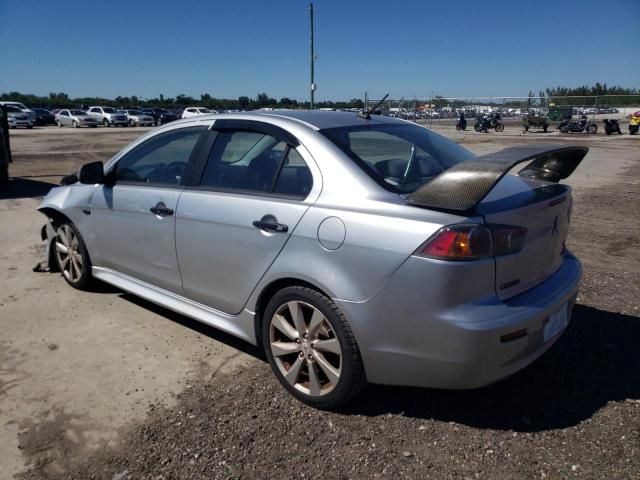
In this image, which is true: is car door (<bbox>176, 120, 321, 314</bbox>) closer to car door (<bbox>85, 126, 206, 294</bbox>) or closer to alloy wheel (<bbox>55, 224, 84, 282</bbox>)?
car door (<bbox>85, 126, 206, 294</bbox>)

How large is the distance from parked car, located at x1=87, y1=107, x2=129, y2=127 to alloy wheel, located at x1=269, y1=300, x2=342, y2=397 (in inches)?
1757

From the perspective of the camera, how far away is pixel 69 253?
4688 mm

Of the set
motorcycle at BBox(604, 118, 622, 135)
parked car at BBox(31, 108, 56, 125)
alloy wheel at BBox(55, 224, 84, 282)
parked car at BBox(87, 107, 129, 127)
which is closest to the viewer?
alloy wheel at BBox(55, 224, 84, 282)

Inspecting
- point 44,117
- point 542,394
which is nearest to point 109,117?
point 44,117

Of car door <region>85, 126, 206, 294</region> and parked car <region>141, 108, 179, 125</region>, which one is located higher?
parked car <region>141, 108, 179, 125</region>

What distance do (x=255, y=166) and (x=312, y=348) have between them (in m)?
→ 1.18

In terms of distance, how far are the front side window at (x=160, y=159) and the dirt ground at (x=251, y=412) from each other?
1117 mm

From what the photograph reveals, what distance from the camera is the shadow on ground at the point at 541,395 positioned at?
2.85m

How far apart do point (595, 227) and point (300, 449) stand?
606cm

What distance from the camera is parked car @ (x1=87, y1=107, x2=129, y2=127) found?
142 ft

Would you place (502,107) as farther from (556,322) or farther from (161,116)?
(556,322)

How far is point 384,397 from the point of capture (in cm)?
305

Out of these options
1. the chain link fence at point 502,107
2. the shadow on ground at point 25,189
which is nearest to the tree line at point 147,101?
the chain link fence at point 502,107

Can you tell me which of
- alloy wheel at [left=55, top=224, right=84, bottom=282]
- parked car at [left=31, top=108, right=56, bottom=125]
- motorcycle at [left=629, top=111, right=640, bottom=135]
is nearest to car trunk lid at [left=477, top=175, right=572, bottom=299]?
alloy wheel at [left=55, top=224, right=84, bottom=282]
